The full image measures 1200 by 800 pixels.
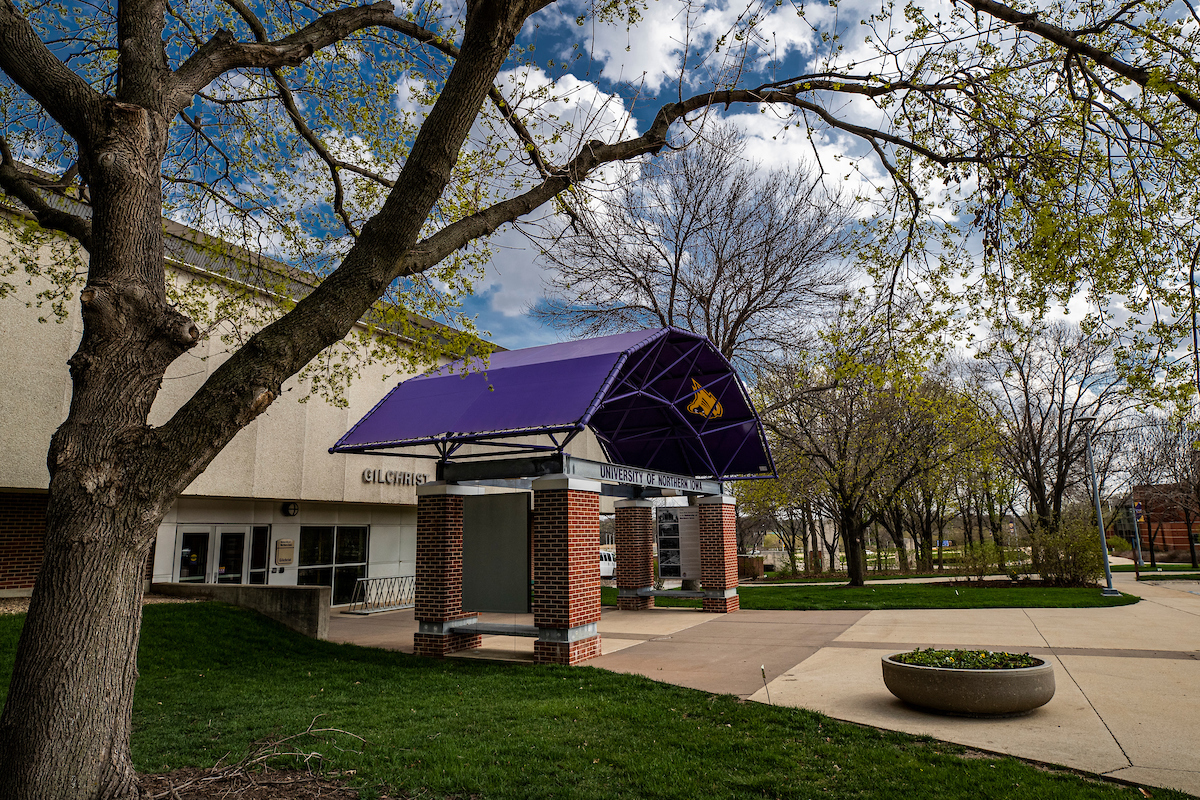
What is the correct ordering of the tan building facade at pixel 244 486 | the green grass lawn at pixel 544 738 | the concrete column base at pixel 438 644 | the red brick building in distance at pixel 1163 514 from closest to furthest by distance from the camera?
the green grass lawn at pixel 544 738, the concrete column base at pixel 438 644, the tan building facade at pixel 244 486, the red brick building in distance at pixel 1163 514

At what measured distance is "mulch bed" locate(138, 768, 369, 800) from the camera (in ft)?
16.0

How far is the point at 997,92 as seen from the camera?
7668mm

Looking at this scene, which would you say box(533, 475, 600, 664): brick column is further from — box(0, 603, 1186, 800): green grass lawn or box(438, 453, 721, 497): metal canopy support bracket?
box(0, 603, 1186, 800): green grass lawn

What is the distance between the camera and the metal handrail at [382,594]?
20891 millimetres

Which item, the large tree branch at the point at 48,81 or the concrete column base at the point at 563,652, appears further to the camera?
the concrete column base at the point at 563,652

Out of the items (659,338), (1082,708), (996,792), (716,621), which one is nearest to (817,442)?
(716,621)

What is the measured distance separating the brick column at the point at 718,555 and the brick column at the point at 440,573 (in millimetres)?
6822

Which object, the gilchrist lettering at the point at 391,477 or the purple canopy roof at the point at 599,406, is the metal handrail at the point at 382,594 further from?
the purple canopy roof at the point at 599,406

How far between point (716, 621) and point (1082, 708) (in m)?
8.75

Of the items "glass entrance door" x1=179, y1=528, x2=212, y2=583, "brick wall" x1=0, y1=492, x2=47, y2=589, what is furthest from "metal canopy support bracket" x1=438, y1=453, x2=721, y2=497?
"brick wall" x1=0, y1=492, x2=47, y2=589

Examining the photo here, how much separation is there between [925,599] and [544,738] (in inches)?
575

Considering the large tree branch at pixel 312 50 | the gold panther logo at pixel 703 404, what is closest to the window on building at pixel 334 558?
the gold panther logo at pixel 703 404

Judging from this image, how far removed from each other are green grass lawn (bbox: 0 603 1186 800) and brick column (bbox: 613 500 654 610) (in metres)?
8.46

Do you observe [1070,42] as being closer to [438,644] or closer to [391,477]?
[438,644]
